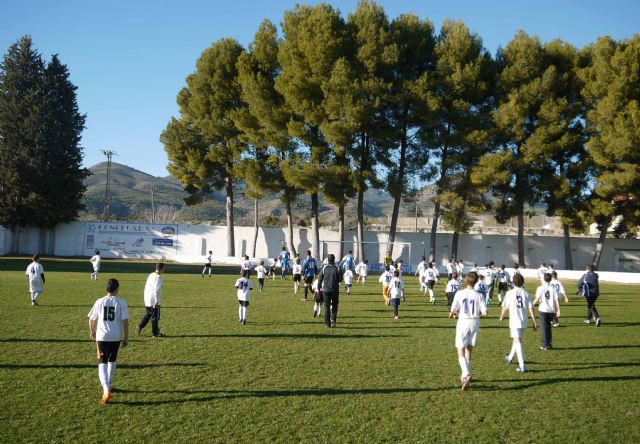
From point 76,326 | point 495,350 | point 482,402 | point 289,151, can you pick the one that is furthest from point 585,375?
point 289,151

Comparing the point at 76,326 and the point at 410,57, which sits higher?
the point at 410,57

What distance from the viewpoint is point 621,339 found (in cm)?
1265

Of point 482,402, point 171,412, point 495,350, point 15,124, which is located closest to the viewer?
point 171,412

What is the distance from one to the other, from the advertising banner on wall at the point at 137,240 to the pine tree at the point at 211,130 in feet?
12.7

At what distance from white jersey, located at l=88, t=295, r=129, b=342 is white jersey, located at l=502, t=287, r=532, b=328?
6.54 meters

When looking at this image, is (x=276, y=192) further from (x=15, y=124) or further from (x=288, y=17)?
(x=15, y=124)

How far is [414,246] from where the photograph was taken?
138 ft

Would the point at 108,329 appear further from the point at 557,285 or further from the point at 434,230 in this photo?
the point at 434,230

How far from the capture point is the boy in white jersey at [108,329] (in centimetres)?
693

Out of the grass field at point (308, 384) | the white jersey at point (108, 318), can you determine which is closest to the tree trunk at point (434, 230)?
the grass field at point (308, 384)

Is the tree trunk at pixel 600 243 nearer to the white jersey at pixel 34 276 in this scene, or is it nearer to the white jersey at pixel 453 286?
the white jersey at pixel 453 286

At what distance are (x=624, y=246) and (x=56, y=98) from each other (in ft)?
172

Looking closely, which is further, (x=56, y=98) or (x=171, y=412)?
(x=56, y=98)

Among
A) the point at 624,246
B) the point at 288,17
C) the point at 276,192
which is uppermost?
the point at 288,17
